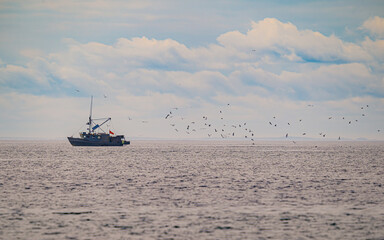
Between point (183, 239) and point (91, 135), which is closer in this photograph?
point (183, 239)

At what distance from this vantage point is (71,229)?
974 inches

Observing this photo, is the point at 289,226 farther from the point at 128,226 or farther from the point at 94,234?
the point at 94,234

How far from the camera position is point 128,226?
2559 centimetres

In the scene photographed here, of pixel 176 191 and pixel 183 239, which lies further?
pixel 176 191

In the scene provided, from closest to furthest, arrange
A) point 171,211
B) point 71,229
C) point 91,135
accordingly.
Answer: point 71,229 < point 171,211 < point 91,135

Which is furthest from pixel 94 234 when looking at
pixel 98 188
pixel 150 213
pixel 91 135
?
pixel 91 135

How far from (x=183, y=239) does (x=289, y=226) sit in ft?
21.3

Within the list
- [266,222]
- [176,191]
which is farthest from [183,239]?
[176,191]

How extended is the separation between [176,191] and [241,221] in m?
15.6

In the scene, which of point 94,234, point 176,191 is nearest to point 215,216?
point 94,234

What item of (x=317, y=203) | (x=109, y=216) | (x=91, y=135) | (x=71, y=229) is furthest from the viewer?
(x=91, y=135)

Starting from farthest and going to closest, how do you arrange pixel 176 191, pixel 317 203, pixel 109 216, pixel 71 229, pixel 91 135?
pixel 91 135 → pixel 176 191 → pixel 317 203 → pixel 109 216 → pixel 71 229

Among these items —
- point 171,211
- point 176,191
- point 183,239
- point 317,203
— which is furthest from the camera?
point 176,191

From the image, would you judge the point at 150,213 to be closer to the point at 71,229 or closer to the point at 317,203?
the point at 71,229
